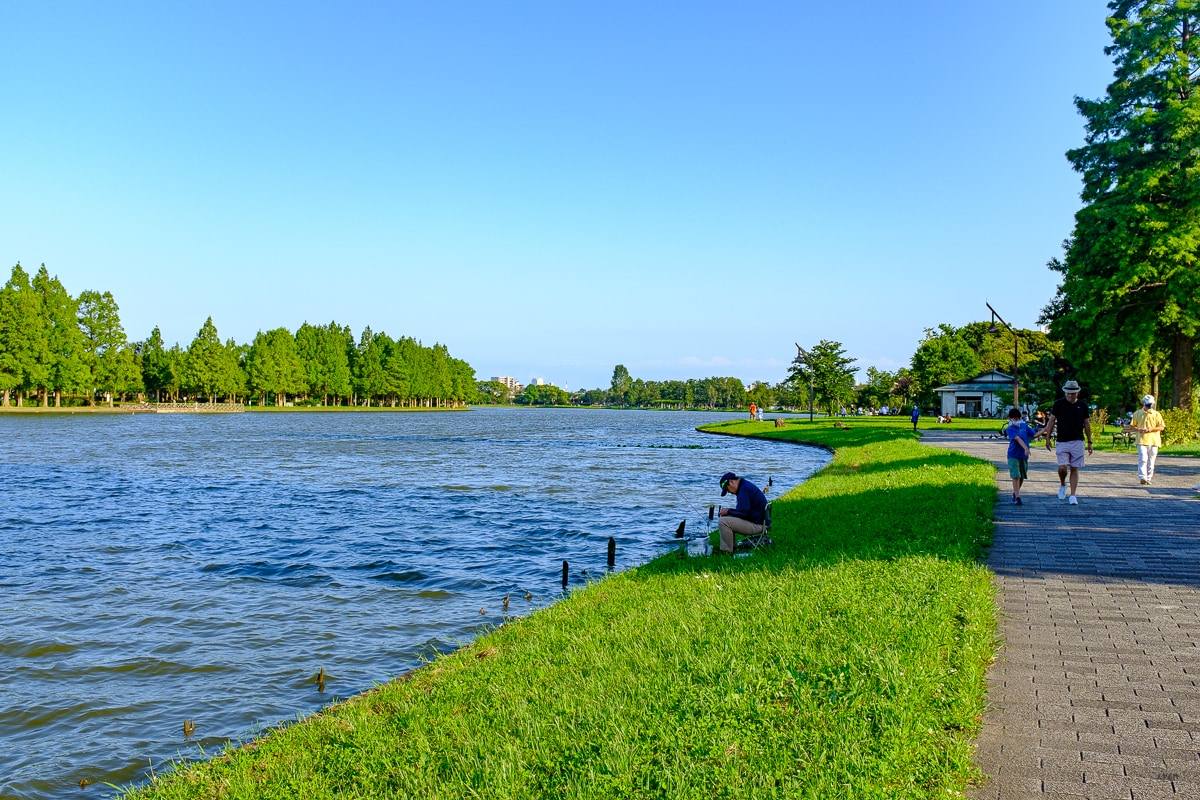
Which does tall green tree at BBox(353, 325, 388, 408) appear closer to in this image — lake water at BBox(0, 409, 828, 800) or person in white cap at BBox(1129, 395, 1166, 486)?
lake water at BBox(0, 409, 828, 800)

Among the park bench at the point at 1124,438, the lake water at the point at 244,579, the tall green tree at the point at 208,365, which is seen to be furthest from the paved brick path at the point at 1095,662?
the tall green tree at the point at 208,365

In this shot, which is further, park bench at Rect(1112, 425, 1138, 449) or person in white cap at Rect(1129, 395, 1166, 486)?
park bench at Rect(1112, 425, 1138, 449)

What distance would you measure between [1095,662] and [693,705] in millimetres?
3410

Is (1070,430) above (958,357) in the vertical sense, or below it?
below

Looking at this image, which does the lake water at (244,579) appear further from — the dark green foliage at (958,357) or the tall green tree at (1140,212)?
the dark green foliage at (958,357)

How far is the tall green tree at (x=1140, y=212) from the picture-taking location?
3078 centimetres

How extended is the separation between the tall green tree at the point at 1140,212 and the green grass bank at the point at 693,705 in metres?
28.2

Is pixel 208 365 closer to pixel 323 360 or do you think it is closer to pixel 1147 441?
pixel 323 360

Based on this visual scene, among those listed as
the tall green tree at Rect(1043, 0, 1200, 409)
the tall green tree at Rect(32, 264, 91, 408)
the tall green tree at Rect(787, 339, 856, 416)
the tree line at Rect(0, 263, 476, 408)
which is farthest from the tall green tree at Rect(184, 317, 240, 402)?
the tall green tree at Rect(1043, 0, 1200, 409)

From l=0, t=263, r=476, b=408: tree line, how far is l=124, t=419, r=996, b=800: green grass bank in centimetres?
10210

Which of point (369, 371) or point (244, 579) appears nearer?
point (244, 579)

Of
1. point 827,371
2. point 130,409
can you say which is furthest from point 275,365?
point 827,371

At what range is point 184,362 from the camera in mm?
111750

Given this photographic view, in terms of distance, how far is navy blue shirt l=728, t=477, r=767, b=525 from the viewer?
11305 millimetres
